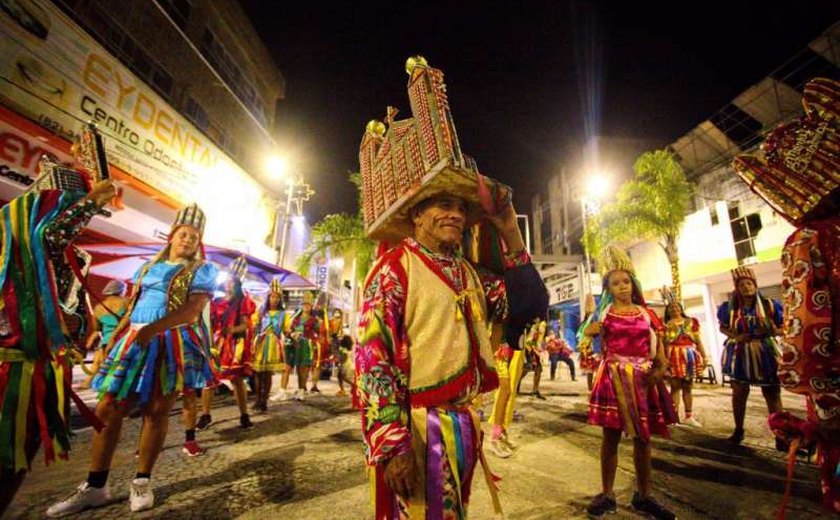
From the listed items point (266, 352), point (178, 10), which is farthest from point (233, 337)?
point (178, 10)

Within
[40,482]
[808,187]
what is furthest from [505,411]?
[40,482]

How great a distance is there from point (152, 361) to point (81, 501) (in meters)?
1.07

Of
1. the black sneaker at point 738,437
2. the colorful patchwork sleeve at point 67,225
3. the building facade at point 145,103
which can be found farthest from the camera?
the building facade at point 145,103

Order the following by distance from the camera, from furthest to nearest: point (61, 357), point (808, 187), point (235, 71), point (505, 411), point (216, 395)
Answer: point (235, 71), point (216, 395), point (505, 411), point (61, 357), point (808, 187)

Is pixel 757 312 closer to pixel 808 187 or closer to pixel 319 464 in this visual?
pixel 808 187

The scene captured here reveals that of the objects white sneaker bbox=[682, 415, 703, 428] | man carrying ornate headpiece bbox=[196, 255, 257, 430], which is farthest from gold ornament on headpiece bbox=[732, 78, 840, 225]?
man carrying ornate headpiece bbox=[196, 255, 257, 430]

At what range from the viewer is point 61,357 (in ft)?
6.75

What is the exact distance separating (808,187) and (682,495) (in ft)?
9.87

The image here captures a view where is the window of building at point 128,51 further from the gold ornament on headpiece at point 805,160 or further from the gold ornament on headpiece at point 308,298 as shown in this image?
the gold ornament on headpiece at point 805,160

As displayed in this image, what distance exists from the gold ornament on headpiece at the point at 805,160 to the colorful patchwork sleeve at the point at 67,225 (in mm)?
3772

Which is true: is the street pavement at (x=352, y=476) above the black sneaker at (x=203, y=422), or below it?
below

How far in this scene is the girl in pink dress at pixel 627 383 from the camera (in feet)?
9.72

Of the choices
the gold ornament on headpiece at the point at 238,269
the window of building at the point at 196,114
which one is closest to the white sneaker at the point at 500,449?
the gold ornament on headpiece at the point at 238,269

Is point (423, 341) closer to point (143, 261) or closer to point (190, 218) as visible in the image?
point (190, 218)
